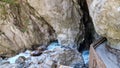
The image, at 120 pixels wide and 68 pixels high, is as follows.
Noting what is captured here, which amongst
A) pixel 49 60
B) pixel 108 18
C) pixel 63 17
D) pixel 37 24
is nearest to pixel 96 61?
pixel 108 18

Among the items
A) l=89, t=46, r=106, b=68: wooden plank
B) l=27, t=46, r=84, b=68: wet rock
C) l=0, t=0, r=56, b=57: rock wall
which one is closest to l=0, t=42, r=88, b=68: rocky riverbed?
l=27, t=46, r=84, b=68: wet rock

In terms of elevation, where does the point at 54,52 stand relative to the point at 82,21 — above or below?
below

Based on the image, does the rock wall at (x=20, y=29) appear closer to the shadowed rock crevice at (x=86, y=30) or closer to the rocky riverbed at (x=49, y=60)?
the rocky riverbed at (x=49, y=60)

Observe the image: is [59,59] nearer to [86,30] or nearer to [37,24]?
[37,24]

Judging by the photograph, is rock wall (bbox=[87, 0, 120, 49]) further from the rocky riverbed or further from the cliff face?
the cliff face

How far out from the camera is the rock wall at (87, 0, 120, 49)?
6.04 meters

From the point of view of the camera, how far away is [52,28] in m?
10.0

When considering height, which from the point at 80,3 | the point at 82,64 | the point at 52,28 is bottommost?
the point at 82,64

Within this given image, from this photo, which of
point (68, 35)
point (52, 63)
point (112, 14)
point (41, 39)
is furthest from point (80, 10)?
point (112, 14)

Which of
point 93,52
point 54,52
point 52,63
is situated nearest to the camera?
point 93,52

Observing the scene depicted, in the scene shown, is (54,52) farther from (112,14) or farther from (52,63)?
(112,14)

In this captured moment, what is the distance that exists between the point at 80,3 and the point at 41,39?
2.26 meters

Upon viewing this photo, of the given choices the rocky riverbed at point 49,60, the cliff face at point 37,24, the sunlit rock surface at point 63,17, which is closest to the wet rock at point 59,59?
the rocky riverbed at point 49,60

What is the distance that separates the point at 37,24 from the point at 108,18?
434cm
